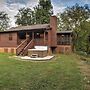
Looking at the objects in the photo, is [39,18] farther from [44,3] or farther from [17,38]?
[17,38]

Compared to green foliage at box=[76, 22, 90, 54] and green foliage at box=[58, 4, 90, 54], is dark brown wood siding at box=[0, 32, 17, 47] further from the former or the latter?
green foliage at box=[58, 4, 90, 54]

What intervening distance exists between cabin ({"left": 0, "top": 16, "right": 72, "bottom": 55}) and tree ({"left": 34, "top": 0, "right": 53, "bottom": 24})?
60.8ft

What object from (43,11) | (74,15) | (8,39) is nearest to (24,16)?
(43,11)

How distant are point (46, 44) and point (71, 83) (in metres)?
19.7

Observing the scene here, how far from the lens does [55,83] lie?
31.4ft

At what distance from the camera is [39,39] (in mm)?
29891

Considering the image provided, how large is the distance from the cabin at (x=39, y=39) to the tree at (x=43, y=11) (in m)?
18.5

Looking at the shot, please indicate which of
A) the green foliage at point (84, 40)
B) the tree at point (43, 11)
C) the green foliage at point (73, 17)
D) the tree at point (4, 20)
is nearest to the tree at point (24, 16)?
the tree at point (4, 20)

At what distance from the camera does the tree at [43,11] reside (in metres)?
51.8

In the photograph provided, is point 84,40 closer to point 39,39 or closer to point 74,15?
point 39,39

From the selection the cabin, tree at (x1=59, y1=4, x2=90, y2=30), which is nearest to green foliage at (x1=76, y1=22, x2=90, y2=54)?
the cabin

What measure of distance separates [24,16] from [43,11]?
11663 millimetres

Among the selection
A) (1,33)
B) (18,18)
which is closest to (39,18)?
(18,18)

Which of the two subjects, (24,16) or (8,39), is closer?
(8,39)
